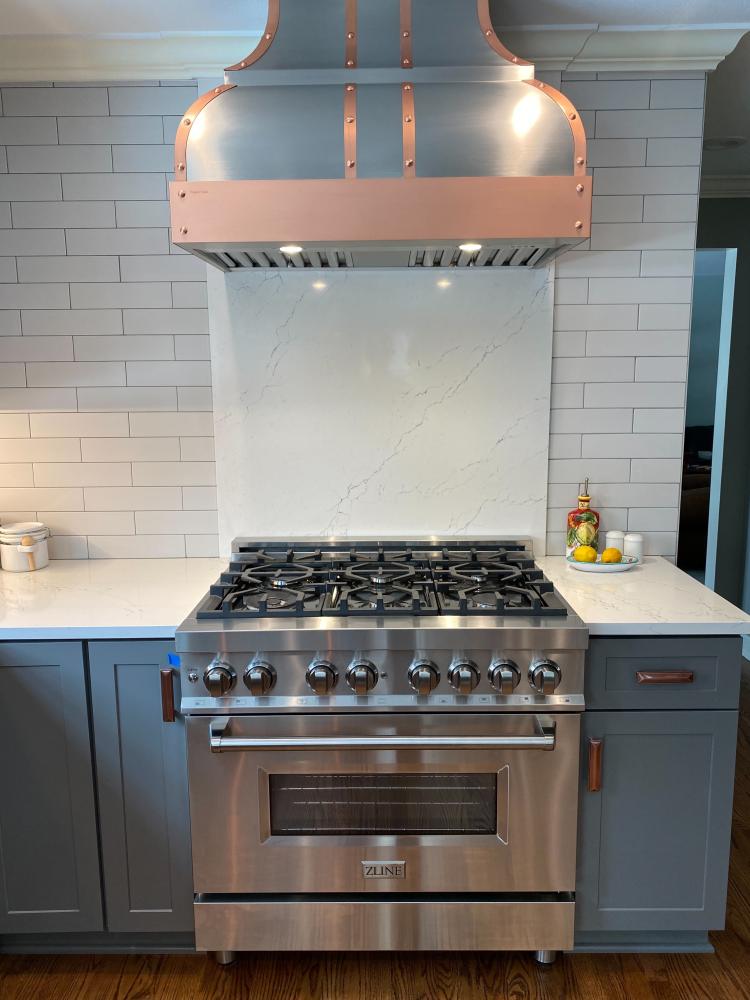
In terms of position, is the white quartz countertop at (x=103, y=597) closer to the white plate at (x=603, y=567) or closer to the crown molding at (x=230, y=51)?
the white plate at (x=603, y=567)

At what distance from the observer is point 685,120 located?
2.37m

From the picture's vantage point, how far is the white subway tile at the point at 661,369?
248 cm

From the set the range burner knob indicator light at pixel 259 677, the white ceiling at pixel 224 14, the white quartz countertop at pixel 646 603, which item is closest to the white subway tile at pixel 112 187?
the white ceiling at pixel 224 14

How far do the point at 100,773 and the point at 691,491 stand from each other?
4.16m

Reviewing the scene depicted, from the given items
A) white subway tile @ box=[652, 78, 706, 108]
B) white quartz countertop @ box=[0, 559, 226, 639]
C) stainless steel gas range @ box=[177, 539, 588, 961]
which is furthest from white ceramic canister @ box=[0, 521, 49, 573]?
white subway tile @ box=[652, 78, 706, 108]

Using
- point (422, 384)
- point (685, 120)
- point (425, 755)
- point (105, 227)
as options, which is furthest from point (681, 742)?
point (105, 227)

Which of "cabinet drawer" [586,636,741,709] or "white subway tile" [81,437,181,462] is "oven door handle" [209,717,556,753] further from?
"white subway tile" [81,437,181,462]

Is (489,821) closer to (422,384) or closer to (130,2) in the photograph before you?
(422,384)

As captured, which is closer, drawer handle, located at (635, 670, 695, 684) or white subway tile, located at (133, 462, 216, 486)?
drawer handle, located at (635, 670, 695, 684)

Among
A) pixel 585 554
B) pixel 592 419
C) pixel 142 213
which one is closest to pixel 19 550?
pixel 142 213

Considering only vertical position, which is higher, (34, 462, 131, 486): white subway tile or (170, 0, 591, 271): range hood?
(170, 0, 591, 271): range hood

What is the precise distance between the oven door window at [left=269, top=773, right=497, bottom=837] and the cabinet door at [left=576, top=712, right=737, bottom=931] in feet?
0.95

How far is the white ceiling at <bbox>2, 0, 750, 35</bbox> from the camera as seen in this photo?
6.63 feet

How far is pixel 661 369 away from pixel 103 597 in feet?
6.32
